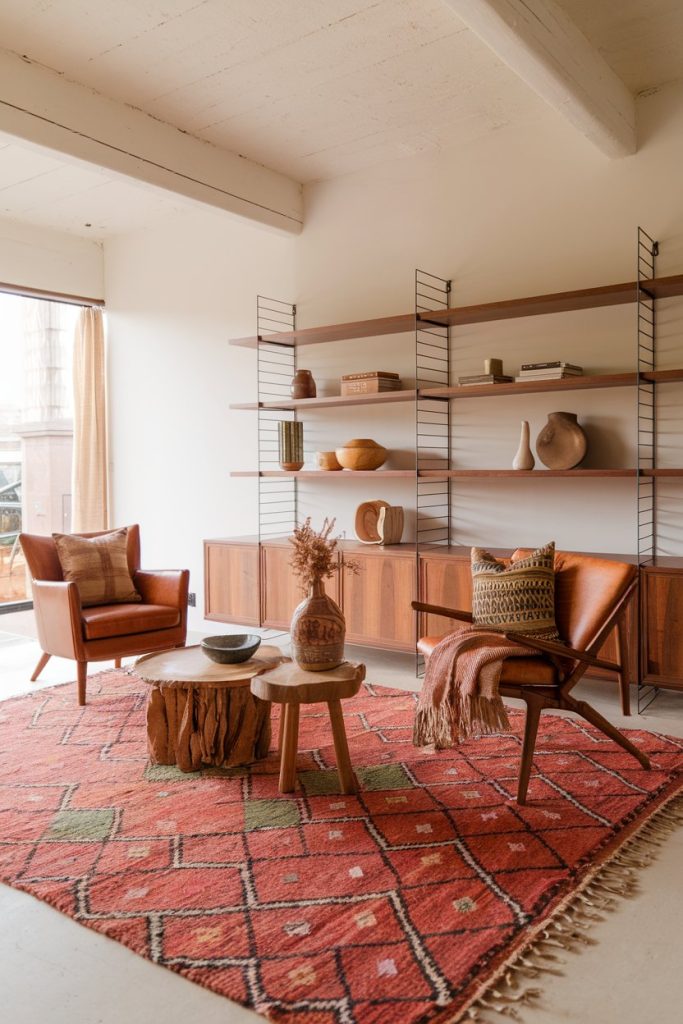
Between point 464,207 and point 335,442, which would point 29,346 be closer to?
point 335,442

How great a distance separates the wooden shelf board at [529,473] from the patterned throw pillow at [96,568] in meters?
1.65

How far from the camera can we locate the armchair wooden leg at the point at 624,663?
3496 millimetres

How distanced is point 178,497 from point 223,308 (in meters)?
1.37

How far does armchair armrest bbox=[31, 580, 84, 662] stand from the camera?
3916 mm

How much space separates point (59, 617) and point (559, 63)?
3.25 meters

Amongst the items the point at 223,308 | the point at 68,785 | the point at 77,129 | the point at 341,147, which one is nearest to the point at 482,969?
the point at 68,785

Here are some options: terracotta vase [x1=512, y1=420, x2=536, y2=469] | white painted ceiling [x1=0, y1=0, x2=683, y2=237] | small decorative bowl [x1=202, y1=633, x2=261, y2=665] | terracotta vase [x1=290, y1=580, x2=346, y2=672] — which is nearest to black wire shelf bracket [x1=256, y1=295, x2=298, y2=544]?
white painted ceiling [x1=0, y1=0, x2=683, y2=237]

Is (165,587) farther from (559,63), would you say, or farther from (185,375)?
(559,63)

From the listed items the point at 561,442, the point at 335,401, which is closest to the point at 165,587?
the point at 335,401

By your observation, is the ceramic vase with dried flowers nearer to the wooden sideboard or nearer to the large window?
the wooden sideboard

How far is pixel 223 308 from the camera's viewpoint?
5.63m

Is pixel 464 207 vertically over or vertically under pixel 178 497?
over

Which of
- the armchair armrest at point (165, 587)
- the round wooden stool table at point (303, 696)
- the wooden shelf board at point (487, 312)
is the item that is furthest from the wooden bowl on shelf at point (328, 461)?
the round wooden stool table at point (303, 696)

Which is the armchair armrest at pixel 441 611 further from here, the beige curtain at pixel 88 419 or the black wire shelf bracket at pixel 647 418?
the beige curtain at pixel 88 419
